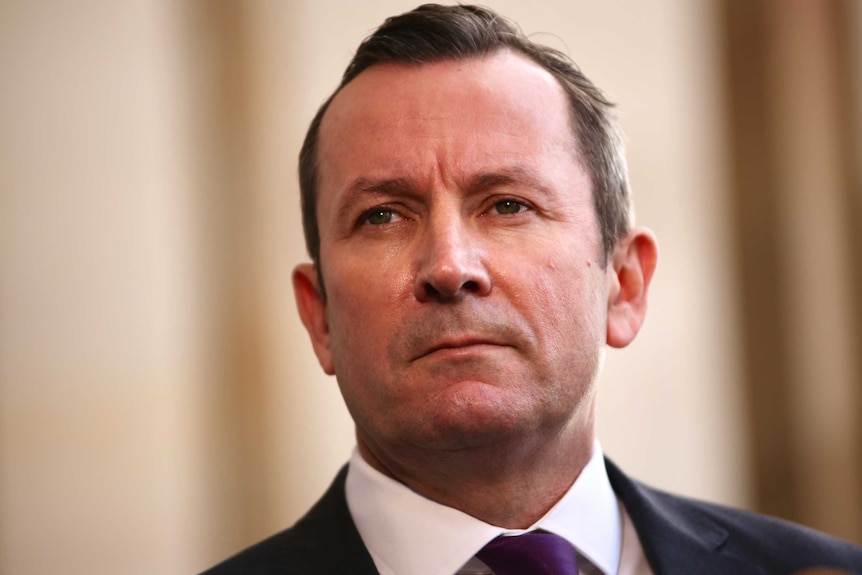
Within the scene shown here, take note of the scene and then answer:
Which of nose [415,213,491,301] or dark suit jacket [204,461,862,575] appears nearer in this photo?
nose [415,213,491,301]

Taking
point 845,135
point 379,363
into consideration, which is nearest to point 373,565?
point 379,363

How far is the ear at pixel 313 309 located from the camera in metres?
2.41

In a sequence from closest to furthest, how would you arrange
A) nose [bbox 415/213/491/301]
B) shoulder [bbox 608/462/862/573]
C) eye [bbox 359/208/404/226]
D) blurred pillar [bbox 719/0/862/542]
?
1. nose [bbox 415/213/491/301]
2. eye [bbox 359/208/404/226]
3. shoulder [bbox 608/462/862/573]
4. blurred pillar [bbox 719/0/862/542]

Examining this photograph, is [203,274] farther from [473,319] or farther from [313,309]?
[473,319]

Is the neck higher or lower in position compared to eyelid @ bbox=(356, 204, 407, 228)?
lower

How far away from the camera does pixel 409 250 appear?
2143 mm

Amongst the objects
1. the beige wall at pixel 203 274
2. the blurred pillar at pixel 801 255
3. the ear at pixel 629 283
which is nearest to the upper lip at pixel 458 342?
the ear at pixel 629 283

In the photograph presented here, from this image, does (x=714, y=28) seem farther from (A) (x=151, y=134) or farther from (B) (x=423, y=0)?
(A) (x=151, y=134)

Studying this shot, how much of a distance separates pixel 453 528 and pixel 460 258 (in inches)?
20.9

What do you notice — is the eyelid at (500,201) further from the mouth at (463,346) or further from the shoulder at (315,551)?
the shoulder at (315,551)

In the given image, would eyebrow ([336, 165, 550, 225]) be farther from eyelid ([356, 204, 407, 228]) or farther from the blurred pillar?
the blurred pillar

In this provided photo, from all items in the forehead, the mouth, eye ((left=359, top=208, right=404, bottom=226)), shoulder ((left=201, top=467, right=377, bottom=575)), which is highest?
the forehead

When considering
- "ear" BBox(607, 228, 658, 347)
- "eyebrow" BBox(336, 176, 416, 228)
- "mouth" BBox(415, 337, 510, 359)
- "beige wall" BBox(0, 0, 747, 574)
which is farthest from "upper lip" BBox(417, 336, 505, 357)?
"beige wall" BBox(0, 0, 747, 574)

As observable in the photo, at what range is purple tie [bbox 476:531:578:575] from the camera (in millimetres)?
2072
